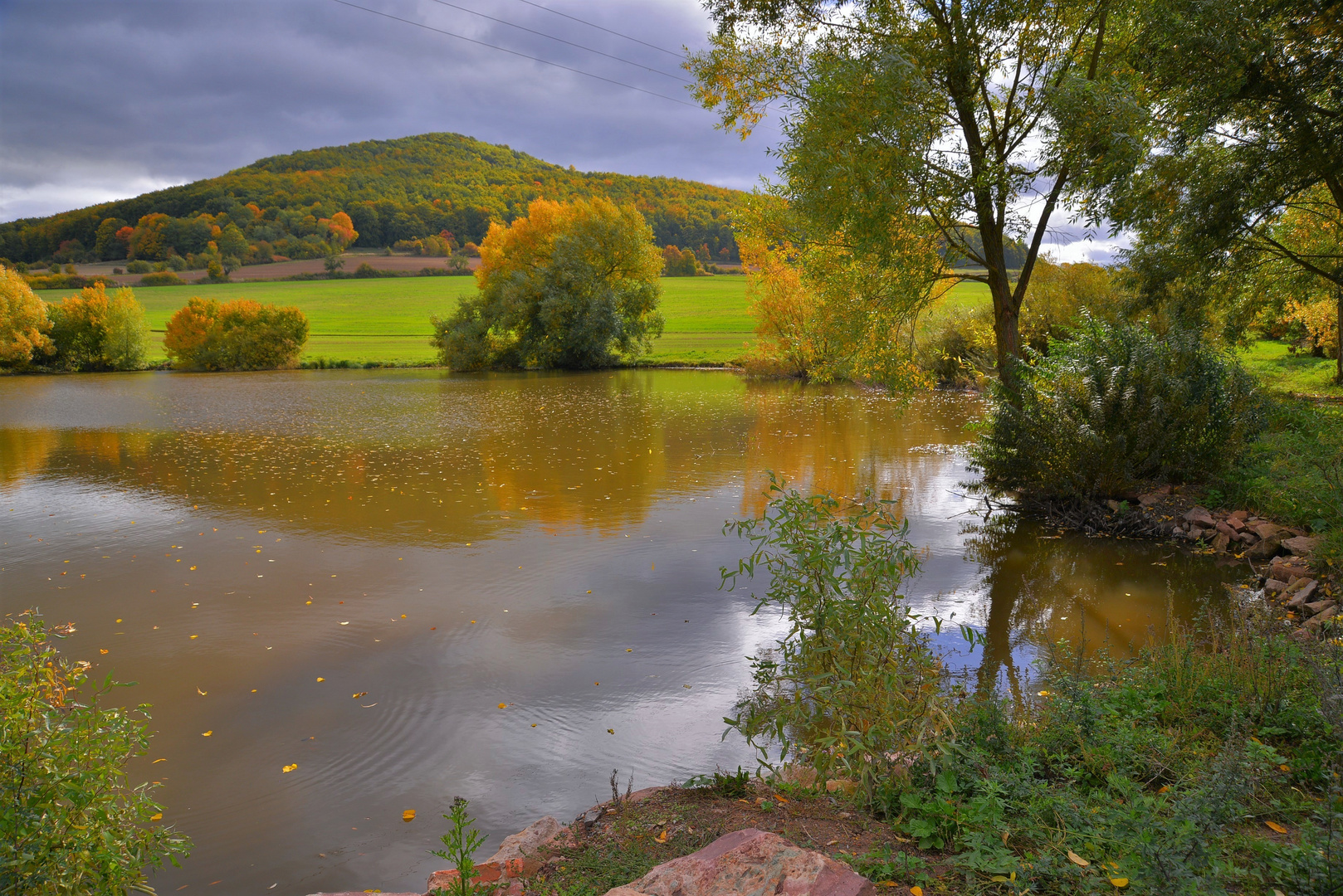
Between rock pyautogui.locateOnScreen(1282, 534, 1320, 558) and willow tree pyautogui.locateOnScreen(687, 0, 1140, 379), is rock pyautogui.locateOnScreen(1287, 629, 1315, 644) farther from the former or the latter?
willow tree pyautogui.locateOnScreen(687, 0, 1140, 379)

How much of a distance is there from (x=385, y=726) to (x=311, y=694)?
0.90 meters

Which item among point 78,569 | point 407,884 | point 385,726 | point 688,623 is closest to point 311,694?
point 385,726

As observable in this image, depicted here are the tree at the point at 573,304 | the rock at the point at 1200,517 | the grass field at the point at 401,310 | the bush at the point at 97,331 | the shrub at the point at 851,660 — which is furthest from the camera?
the grass field at the point at 401,310

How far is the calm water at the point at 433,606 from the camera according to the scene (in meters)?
4.62

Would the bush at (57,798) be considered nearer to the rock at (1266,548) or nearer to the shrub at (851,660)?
the shrub at (851,660)

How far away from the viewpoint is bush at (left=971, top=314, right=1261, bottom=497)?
9.95 metres

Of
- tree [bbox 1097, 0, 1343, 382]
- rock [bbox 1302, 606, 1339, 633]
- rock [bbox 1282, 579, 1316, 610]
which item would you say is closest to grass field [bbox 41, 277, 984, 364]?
tree [bbox 1097, 0, 1343, 382]

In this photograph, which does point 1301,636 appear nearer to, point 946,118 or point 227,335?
point 946,118

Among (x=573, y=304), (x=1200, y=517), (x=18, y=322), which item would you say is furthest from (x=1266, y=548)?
(x=18, y=322)

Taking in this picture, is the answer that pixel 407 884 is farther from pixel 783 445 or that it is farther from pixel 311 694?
pixel 783 445

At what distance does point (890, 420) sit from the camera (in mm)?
20938

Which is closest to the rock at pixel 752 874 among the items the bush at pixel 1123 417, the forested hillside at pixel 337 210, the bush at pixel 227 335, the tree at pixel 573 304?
the bush at pixel 1123 417

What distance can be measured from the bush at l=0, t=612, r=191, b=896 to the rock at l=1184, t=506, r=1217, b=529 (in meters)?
10.6

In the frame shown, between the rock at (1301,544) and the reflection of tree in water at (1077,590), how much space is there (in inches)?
23.1
